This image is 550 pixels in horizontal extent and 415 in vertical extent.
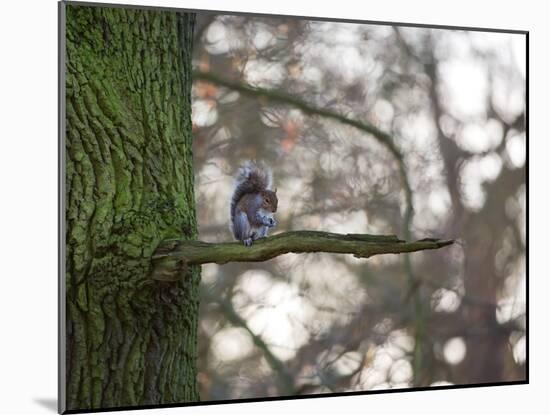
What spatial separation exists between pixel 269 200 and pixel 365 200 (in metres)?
0.54

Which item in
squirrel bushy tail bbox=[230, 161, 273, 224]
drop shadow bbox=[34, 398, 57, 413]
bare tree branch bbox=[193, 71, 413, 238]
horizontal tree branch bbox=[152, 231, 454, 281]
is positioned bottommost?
drop shadow bbox=[34, 398, 57, 413]

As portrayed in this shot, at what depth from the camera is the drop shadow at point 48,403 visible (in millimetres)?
4309

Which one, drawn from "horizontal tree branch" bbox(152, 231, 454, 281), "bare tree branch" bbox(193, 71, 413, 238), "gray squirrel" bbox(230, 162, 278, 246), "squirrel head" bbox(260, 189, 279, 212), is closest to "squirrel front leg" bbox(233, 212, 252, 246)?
"gray squirrel" bbox(230, 162, 278, 246)

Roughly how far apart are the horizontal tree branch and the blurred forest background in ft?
1.18

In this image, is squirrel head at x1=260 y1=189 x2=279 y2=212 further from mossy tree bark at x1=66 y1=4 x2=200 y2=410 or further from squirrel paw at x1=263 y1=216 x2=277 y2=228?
mossy tree bark at x1=66 y1=4 x2=200 y2=410

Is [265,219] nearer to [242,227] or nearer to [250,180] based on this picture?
[242,227]

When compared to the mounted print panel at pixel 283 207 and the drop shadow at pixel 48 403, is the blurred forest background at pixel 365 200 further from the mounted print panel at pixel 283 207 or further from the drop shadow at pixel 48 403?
the drop shadow at pixel 48 403

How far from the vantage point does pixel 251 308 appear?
482 cm

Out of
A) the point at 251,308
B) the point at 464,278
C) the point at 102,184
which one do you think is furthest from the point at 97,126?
the point at 464,278

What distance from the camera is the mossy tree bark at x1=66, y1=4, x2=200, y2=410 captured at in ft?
13.9

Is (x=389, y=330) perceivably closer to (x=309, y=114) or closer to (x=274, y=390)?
(x=274, y=390)

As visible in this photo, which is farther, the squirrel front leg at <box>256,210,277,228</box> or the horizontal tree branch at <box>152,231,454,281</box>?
the squirrel front leg at <box>256,210,277,228</box>

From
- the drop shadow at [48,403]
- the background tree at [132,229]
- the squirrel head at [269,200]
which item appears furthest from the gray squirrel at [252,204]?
the drop shadow at [48,403]

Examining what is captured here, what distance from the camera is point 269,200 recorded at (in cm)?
461
